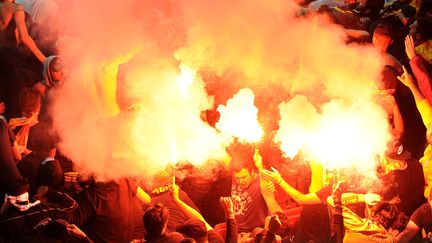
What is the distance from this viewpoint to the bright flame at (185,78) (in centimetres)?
504

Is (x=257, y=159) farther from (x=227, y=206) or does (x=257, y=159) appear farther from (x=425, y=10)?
(x=425, y=10)

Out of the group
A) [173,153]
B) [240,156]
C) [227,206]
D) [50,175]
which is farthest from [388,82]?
[50,175]

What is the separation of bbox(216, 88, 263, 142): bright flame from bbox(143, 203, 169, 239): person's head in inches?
39.9

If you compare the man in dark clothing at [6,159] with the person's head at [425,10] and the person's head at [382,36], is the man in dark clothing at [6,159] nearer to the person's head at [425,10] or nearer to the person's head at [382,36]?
the person's head at [382,36]

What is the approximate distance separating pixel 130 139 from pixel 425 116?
3.18 metres

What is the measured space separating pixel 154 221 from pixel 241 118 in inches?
52.2

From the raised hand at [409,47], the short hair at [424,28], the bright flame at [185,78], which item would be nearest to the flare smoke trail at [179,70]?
the bright flame at [185,78]

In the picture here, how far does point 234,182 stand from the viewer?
16.9 feet

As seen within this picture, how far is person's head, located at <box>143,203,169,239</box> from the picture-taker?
4707 mm

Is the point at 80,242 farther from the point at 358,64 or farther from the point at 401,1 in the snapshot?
the point at 401,1

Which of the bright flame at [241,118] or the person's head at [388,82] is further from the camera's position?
the person's head at [388,82]

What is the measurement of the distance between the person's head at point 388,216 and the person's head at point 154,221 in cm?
222

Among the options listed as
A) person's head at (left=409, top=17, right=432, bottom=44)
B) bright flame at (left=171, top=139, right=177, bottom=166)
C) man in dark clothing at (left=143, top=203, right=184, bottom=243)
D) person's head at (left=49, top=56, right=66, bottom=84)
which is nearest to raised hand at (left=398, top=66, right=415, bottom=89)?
person's head at (left=409, top=17, right=432, bottom=44)

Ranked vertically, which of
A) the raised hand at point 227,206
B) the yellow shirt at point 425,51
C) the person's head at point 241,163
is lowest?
the raised hand at point 227,206
